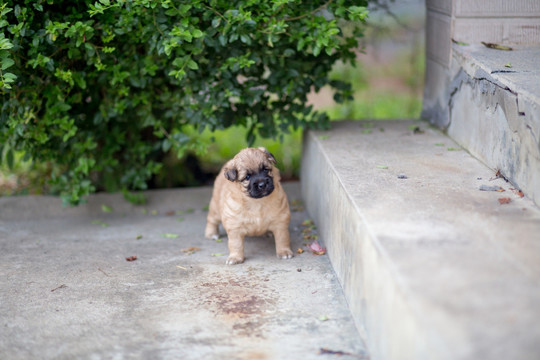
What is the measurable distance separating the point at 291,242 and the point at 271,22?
1802 millimetres

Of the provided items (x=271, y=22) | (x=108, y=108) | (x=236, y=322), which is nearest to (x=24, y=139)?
(x=108, y=108)

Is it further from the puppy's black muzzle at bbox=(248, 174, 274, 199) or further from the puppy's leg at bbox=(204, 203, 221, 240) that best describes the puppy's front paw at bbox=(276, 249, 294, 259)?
the puppy's leg at bbox=(204, 203, 221, 240)

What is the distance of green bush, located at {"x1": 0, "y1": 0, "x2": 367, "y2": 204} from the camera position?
488 cm

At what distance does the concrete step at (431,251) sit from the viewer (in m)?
2.42

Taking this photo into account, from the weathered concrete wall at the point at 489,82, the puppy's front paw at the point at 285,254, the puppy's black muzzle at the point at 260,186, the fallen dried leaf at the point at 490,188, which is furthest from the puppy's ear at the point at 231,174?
the weathered concrete wall at the point at 489,82

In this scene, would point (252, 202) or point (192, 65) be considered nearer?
point (252, 202)

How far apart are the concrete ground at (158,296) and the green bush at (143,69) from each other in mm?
698

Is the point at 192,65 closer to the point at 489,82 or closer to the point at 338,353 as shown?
the point at 489,82

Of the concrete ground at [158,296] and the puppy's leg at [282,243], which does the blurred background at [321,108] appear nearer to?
the concrete ground at [158,296]

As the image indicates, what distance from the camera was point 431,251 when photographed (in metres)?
3.03

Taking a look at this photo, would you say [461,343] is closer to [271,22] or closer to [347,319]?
[347,319]

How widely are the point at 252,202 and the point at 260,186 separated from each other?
0.98 feet

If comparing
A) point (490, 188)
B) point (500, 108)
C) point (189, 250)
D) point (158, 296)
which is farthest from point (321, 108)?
point (158, 296)

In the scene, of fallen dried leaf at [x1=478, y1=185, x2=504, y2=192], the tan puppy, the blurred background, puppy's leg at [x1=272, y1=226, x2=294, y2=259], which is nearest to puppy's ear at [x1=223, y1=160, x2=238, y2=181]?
the tan puppy
